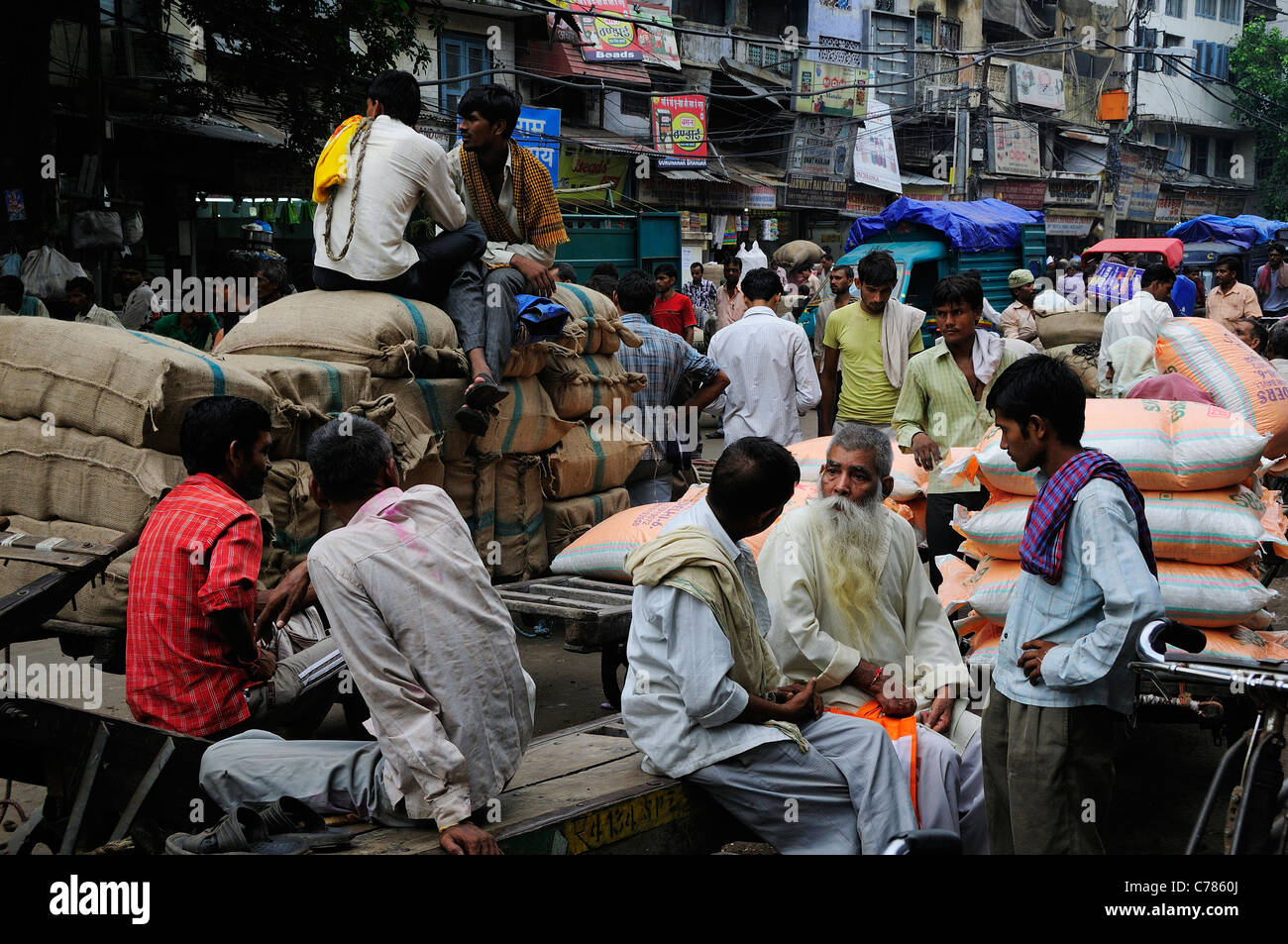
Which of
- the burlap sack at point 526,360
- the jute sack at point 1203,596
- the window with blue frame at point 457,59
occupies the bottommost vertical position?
the jute sack at point 1203,596

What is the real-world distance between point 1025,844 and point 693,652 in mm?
882

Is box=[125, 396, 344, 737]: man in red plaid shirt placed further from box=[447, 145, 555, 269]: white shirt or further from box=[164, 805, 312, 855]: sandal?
box=[447, 145, 555, 269]: white shirt

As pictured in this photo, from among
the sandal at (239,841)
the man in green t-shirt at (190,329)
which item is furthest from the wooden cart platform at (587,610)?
the man in green t-shirt at (190,329)

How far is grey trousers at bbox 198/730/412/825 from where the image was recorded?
2865 millimetres

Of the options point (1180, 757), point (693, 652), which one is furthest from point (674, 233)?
point (693, 652)

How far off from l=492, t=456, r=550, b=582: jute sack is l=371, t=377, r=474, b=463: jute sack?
0.47 metres

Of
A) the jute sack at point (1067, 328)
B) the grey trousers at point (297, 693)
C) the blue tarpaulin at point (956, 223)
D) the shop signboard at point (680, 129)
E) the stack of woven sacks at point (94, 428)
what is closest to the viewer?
the grey trousers at point (297, 693)

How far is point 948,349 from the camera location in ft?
18.3

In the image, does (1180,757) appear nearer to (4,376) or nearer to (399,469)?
(399,469)

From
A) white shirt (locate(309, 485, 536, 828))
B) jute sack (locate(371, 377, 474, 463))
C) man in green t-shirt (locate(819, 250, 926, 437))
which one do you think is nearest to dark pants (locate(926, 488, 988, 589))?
man in green t-shirt (locate(819, 250, 926, 437))

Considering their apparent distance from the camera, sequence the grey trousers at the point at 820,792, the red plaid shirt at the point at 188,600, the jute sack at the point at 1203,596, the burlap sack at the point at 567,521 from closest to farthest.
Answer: the grey trousers at the point at 820,792, the red plaid shirt at the point at 188,600, the jute sack at the point at 1203,596, the burlap sack at the point at 567,521

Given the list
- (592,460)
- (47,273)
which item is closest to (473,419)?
(592,460)

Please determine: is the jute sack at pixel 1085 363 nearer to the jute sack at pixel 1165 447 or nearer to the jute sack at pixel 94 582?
the jute sack at pixel 1165 447

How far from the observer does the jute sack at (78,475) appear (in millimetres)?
3801
